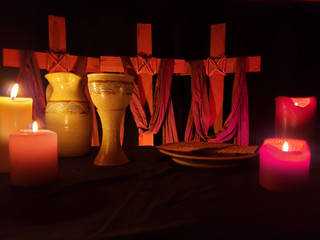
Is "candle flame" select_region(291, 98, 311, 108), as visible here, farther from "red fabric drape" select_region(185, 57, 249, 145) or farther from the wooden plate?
"red fabric drape" select_region(185, 57, 249, 145)

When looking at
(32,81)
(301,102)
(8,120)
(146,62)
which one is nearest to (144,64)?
(146,62)

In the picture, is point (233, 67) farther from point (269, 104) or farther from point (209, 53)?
point (269, 104)

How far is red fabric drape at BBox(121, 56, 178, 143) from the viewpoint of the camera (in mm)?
2084

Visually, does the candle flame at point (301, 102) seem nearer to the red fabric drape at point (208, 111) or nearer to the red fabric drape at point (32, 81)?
the red fabric drape at point (208, 111)

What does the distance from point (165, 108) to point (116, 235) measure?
1.88 meters

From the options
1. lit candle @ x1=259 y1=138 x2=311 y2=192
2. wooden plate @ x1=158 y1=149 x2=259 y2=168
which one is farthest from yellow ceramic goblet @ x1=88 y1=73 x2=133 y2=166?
lit candle @ x1=259 y1=138 x2=311 y2=192

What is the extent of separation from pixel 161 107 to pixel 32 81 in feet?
3.82

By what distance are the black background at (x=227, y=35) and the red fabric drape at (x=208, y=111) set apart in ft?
0.32

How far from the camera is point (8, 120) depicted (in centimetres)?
57

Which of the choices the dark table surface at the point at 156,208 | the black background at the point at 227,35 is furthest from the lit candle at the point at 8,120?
the black background at the point at 227,35

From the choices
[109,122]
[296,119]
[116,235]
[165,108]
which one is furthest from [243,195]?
[165,108]

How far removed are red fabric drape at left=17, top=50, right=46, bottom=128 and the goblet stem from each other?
1322 millimetres

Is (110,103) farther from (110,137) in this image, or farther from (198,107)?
(198,107)

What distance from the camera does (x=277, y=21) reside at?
2.03 meters
